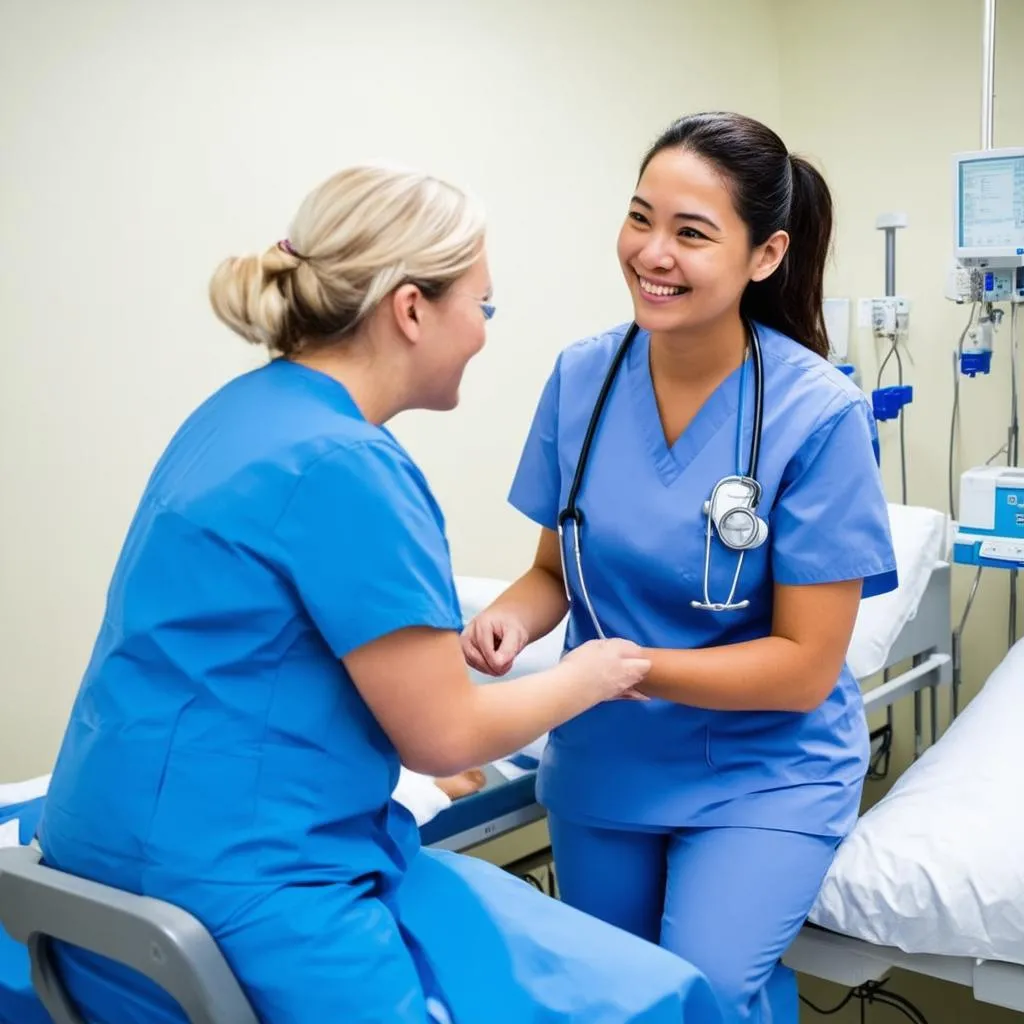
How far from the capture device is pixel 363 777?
1.01 meters

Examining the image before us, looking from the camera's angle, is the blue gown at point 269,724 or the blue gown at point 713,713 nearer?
the blue gown at point 269,724

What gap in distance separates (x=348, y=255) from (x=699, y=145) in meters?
0.55

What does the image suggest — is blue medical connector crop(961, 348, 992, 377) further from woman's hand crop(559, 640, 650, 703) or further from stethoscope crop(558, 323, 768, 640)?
woman's hand crop(559, 640, 650, 703)

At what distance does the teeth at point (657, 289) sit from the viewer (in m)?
1.40

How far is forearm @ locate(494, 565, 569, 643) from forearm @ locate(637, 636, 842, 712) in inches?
9.1

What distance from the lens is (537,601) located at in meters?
1.58

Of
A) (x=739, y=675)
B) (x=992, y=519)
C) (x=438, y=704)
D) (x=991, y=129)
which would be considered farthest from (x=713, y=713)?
(x=991, y=129)

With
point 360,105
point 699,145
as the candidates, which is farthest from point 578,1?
point 699,145

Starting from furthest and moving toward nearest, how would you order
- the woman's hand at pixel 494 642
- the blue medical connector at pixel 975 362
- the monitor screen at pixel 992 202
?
the blue medical connector at pixel 975 362
the monitor screen at pixel 992 202
the woman's hand at pixel 494 642

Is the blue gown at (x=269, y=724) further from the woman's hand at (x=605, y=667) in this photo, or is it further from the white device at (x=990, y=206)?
the white device at (x=990, y=206)

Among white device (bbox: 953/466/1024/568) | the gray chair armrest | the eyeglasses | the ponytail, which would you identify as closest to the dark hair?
the ponytail

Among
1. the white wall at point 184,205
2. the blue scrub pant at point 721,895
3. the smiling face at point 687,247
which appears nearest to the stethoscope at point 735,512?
the smiling face at point 687,247

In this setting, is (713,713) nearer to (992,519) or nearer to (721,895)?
(721,895)

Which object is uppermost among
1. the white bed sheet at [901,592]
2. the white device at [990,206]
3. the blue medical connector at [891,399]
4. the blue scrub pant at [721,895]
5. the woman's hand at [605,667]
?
A: the white device at [990,206]
